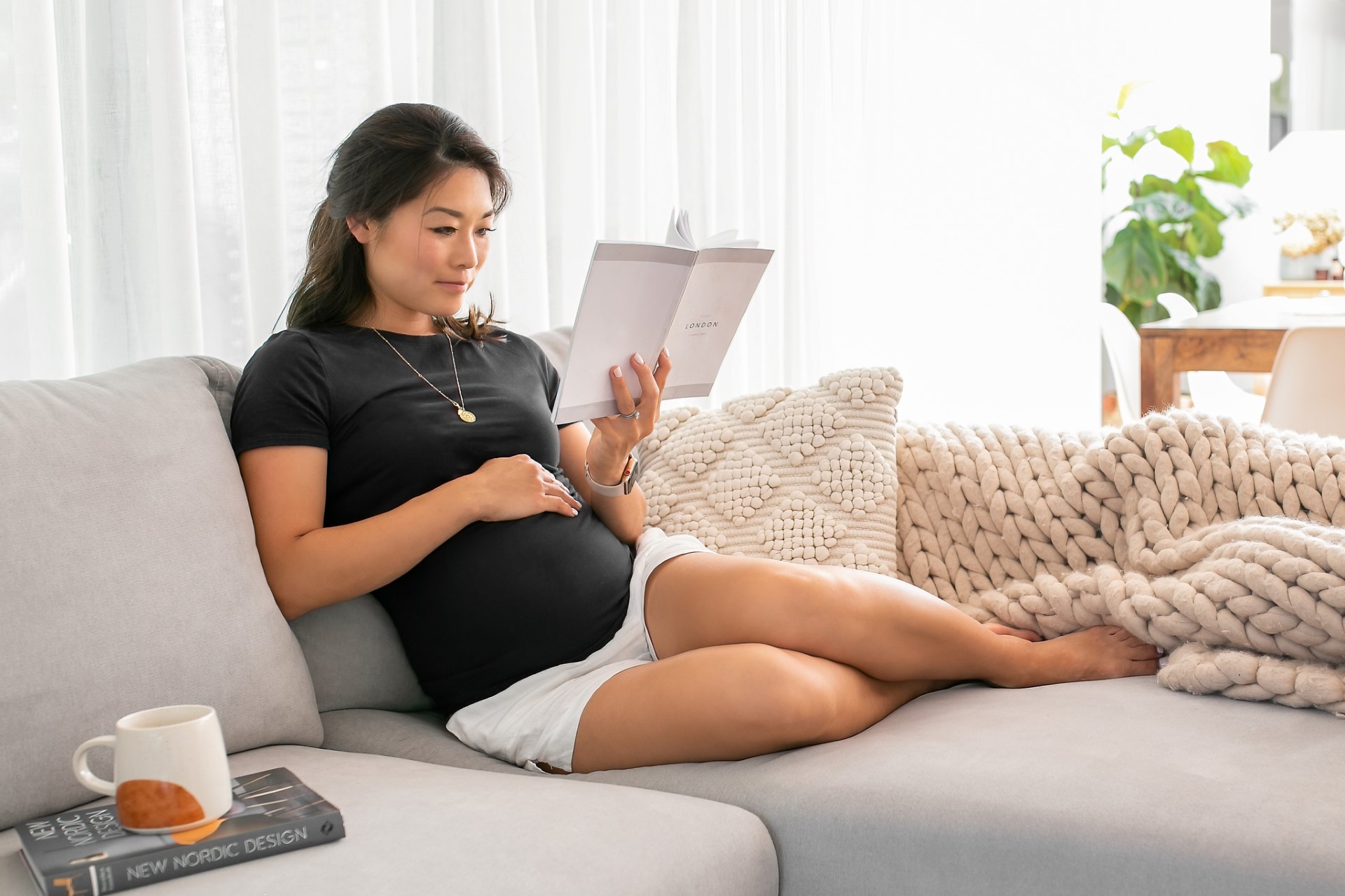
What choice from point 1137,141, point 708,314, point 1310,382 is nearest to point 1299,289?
point 1137,141

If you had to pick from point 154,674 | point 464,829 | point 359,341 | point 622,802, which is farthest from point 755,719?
point 359,341

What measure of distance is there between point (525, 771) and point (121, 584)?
1.62 ft

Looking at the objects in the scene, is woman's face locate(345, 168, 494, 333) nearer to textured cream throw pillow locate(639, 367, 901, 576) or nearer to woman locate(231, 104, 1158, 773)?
woman locate(231, 104, 1158, 773)

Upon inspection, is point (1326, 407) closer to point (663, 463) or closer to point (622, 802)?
point (663, 463)

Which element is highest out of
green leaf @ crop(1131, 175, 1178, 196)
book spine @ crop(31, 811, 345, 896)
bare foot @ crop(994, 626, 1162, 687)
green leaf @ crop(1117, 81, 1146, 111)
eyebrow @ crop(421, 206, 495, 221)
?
green leaf @ crop(1117, 81, 1146, 111)

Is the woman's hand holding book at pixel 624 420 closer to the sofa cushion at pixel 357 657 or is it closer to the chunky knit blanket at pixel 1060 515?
the chunky knit blanket at pixel 1060 515

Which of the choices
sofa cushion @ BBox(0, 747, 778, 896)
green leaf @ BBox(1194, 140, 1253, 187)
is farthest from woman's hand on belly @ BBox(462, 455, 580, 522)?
green leaf @ BBox(1194, 140, 1253, 187)

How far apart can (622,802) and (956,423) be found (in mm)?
939

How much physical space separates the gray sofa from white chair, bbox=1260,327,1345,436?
129 cm

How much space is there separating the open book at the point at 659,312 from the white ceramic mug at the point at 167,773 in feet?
1.97

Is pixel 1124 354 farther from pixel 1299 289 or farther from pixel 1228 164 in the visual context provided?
pixel 1228 164

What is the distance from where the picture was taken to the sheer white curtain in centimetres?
162

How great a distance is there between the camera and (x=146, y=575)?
1.18 meters

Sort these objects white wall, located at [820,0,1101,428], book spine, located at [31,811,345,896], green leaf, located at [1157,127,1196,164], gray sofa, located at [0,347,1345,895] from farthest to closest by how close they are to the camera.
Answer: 1. green leaf, located at [1157,127,1196,164]
2. white wall, located at [820,0,1101,428]
3. gray sofa, located at [0,347,1345,895]
4. book spine, located at [31,811,345,896]
